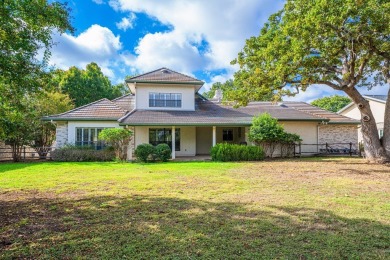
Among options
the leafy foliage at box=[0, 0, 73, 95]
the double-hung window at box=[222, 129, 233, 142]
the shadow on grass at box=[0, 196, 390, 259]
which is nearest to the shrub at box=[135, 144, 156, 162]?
the double-hung window at box=[222, 129, 233, 142]

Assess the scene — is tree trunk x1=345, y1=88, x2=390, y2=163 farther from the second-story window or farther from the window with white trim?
the window with white trim

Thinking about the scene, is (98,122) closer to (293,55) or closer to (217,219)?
(293,55)

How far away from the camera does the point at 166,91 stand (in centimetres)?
2039

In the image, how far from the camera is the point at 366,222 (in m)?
4.68

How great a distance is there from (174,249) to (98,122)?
16771 mm

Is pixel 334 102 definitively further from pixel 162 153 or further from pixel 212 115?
pixel 162 153

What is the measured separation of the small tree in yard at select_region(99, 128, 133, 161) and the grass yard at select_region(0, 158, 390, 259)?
755 cm

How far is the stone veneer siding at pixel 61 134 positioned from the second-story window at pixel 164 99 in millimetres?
6395

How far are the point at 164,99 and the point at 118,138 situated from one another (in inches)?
218

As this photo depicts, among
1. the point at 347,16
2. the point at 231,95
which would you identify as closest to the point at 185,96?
the point at 231,95

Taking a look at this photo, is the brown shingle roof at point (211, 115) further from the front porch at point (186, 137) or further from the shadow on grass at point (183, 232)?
the shadow on grass at point (183, 232)

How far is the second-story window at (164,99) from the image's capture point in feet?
66.5

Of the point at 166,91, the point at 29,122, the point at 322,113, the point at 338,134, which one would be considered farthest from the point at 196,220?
the point at 322,113

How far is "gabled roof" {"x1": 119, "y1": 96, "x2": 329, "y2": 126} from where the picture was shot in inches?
693
